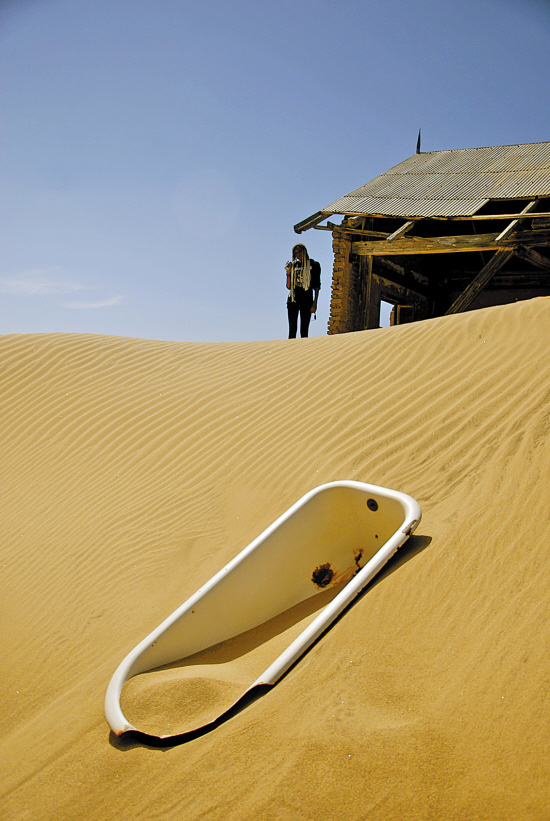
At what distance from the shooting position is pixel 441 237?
37.4ft

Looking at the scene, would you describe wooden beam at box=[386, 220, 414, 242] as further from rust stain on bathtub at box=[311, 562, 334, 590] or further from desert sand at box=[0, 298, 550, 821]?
rust stain on bathtub at box=[311, 562, 334, 590]

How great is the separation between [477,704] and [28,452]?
5969 mm

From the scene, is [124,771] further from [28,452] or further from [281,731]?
[28,452]

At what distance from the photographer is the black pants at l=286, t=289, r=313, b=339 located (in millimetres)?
9633

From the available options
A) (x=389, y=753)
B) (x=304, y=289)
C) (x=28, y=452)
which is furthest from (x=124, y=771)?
(x=304, y=289)

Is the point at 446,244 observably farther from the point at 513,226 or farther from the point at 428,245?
the point at 513,226

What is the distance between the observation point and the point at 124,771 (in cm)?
231

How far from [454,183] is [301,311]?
5.98 metres

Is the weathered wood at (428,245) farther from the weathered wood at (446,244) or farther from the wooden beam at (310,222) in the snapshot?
the wooden beam at (310,222)

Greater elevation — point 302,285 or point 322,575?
point 302,285

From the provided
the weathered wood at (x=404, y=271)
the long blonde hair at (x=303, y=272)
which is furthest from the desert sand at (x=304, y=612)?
the weathered wood at (x=404, y=271)

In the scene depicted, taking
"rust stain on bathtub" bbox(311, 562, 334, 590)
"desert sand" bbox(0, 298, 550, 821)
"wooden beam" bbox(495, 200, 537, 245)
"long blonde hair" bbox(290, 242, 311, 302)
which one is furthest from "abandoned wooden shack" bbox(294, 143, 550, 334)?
"rust stain on bathtub" bbox(311, 562, 334, 590)

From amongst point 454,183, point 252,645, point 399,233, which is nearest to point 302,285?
point 399,233

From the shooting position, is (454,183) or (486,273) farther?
(454,183)
